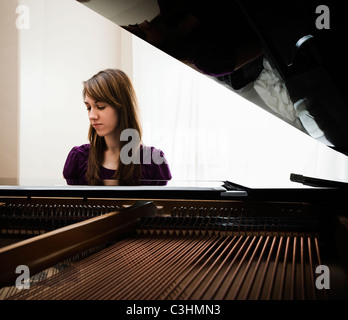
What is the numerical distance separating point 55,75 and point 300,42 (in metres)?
Result: 3.15

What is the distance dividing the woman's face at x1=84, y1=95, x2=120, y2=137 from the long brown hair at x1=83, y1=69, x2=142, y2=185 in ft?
0.09

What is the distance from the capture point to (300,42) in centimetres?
85

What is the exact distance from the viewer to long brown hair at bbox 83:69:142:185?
2.08 m

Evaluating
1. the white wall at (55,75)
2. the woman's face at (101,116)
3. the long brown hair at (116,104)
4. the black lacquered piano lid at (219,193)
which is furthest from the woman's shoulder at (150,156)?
the white wall at (55,75)

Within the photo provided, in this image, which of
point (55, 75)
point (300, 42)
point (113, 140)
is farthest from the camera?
point (55, 75)

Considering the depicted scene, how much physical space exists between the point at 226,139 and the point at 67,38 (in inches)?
78.3

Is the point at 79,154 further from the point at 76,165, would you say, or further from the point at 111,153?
the point at 111,153

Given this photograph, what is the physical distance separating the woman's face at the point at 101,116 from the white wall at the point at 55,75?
1597mm

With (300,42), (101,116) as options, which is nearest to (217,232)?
(300,42)

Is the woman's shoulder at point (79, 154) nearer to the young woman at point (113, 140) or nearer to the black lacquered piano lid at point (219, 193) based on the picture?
the young woman at point (113, 140)

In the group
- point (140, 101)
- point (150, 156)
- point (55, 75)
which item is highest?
point (55, 75)

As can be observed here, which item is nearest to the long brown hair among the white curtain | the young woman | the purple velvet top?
the young woman

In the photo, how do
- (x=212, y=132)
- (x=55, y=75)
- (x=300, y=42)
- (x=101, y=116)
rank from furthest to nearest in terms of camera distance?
(x=55, y=75), (x=212, y=132), (x=101, y=116), (x=300, y=42)
